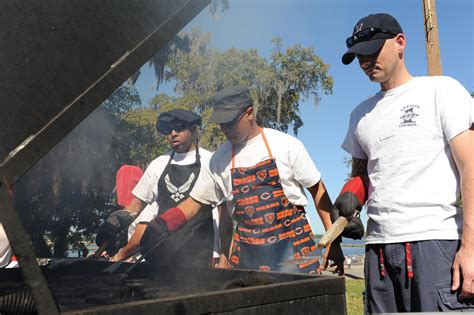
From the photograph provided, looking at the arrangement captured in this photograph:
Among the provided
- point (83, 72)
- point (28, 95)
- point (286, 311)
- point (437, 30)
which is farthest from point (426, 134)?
point (437, 30)

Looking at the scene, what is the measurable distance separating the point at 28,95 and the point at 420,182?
1.61 m

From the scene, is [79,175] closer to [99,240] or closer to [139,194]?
[99,240]

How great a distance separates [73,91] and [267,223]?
5.59 feet

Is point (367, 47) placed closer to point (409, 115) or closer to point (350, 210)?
point (409, 115)

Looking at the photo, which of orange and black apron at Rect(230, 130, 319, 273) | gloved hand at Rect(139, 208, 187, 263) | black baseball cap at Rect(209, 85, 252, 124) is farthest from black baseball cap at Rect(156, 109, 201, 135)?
gloved hand at Rect(139, 208, 187, 263)

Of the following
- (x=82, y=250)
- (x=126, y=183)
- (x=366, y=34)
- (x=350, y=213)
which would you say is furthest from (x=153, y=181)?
(x=366, y=34)

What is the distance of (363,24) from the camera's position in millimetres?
2279

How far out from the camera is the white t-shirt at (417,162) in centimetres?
204

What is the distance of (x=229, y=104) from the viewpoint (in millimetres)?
3016

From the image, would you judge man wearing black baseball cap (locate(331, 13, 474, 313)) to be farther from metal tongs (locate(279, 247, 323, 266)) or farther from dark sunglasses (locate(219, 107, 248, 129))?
dark sunglasses (locate(219, 107, 248, 129))

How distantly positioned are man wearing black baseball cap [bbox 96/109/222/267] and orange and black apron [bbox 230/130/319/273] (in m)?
0.44

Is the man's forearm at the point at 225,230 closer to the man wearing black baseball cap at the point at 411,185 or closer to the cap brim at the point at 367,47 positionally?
the man wearing black baseball cap at the point at 411,185

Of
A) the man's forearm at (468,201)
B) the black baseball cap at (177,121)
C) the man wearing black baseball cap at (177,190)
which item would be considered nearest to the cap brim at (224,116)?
the man wearing black baseball cap at (177,190)

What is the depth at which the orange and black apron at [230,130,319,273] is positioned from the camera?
9.37ft
